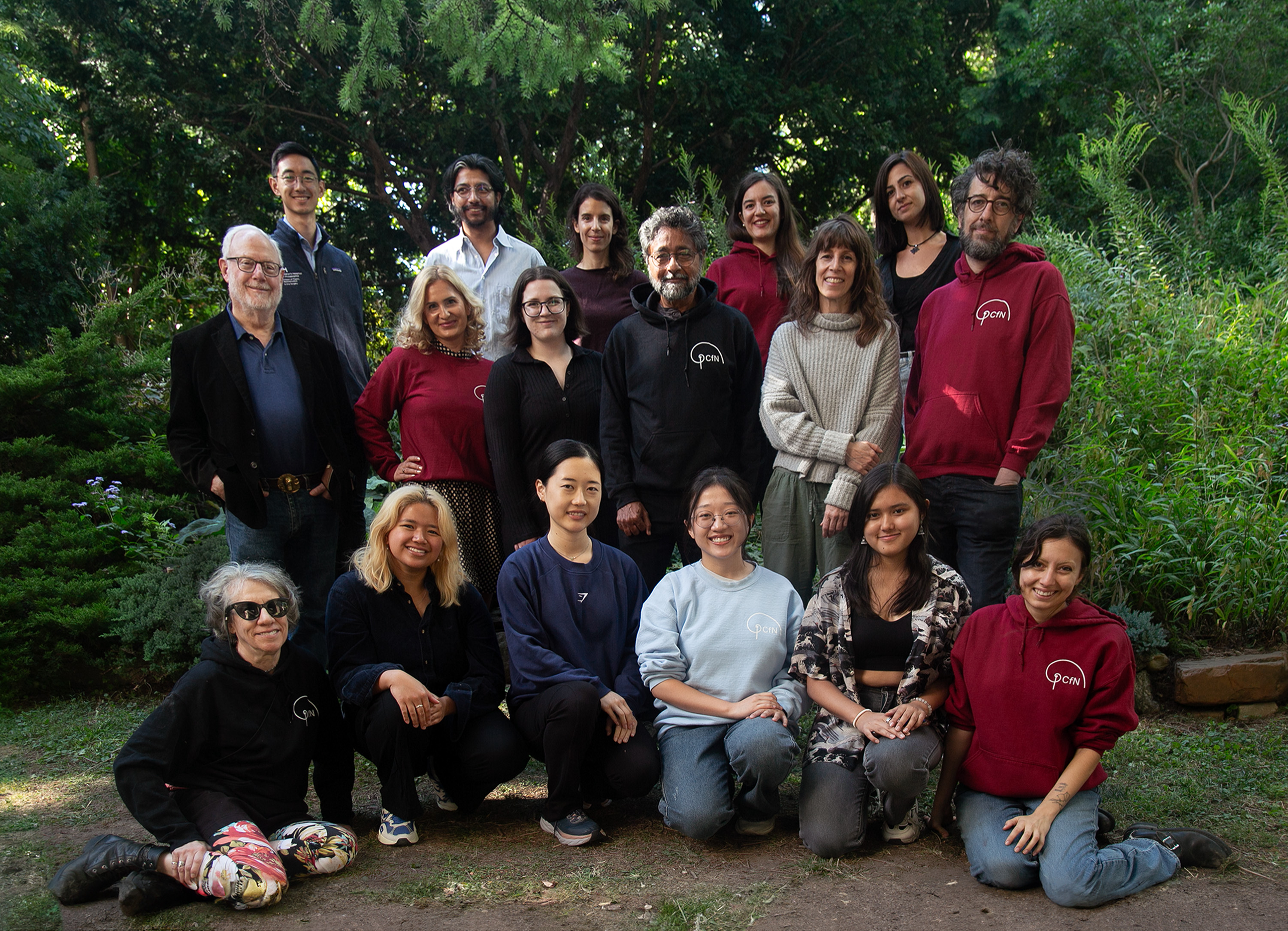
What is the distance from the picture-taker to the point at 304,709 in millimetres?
3305

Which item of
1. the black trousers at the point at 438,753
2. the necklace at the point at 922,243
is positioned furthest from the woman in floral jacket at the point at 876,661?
the necklace at the point at 922,243

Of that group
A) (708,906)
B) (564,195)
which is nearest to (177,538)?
(708,906)

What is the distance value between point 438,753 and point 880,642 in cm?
161

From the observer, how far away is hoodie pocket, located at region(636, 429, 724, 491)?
12.5ft

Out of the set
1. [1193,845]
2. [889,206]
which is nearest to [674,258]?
[889,206]

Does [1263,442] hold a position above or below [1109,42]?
below

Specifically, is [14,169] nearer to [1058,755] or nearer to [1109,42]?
[1058,755]

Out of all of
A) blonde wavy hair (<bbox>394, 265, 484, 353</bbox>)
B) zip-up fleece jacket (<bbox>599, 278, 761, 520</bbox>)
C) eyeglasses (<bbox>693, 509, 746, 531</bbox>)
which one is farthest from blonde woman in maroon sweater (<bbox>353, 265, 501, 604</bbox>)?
eyeglasses (<bbox>693, 509, 746, 531</bbox>)

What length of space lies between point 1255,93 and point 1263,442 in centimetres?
786

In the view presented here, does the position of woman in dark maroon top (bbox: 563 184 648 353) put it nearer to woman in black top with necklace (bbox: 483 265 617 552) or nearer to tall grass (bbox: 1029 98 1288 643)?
woman in black top with necklace (bbox: 483 265 617 552)

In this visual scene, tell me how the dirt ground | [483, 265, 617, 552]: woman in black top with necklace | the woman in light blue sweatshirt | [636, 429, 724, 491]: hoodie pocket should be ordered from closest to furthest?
the dirt ground → the woman in light blue sweatshirt → [636, 429, 724, 491]: hoodie pocket → [483, 265, 617, 552]: woman in black top with necklace

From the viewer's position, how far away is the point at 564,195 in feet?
43.2

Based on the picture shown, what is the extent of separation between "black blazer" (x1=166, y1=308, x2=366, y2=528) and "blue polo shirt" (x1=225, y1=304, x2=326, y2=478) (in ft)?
0.08

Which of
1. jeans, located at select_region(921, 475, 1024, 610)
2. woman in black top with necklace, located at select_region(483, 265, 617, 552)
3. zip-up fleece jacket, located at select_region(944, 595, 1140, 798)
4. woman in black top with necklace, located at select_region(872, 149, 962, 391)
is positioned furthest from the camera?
woman in black top with necklace, located at select_region(872, 149, 962, 391)
